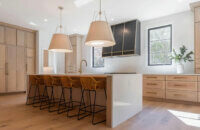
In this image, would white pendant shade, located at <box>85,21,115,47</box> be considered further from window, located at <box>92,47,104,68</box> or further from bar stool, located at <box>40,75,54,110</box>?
window, located at <box>92,47,104,68</box>

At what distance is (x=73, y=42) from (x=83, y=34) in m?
0.70

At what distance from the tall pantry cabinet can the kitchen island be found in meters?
4.74

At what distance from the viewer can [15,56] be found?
19.5ft

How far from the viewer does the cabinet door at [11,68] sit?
5.70m

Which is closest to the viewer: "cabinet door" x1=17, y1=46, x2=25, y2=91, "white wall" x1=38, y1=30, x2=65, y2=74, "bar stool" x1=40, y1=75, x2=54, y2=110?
"bar stool" x1=40, y1=75, x2=54, y2=110

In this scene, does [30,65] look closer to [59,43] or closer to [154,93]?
[59,43]

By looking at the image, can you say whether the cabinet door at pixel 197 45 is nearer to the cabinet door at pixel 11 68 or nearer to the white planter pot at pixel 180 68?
the white planter pot at pixel 180 68

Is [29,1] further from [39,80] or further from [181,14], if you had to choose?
[181,14]

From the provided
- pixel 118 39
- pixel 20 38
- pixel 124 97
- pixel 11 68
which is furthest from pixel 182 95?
pixel 20 38

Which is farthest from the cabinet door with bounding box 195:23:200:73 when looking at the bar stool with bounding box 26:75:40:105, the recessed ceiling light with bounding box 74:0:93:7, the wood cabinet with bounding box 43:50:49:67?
the wood cabinet with bounding box 43:50:49:67

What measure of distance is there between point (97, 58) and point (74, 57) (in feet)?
4.11

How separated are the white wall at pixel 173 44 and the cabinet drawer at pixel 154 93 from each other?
0.87 m

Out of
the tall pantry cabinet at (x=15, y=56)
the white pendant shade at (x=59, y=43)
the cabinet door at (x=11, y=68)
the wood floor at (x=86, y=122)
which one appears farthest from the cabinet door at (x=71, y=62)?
the wood floor at (x=86, y=122)

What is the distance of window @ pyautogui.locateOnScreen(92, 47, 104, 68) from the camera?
21.9 feet
